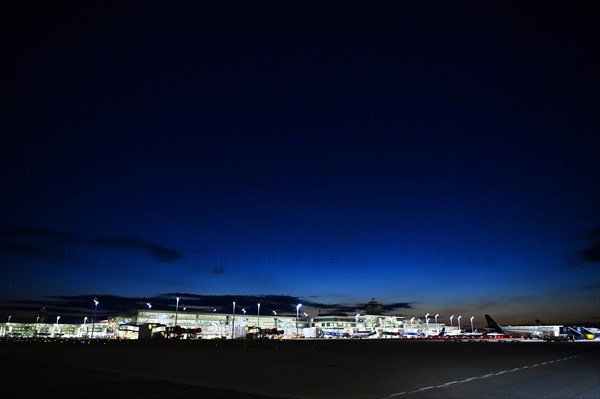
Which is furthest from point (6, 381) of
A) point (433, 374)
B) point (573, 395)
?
point (573, 395)

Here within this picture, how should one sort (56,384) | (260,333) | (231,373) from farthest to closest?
(260,333), (231,373), (56,384)

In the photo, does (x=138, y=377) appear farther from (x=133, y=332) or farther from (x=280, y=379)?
(x=133, y=332)

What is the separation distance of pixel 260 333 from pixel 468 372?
129819mm

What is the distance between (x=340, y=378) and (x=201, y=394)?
8704mm

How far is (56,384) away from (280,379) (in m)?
9.76

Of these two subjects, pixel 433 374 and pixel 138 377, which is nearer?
pixel 138 377

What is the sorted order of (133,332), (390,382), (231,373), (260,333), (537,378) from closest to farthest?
(390,382) < (537,378) < (231,373) < (260,333) < (133,332)

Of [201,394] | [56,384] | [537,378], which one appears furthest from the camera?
[537,378]

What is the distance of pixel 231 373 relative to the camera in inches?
958

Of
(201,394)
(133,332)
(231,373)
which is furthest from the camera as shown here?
(133,332)

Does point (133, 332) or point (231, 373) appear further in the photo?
point (133, 332)

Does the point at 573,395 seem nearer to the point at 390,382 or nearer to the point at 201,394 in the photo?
the point at 390,382

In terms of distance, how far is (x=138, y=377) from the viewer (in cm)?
2162

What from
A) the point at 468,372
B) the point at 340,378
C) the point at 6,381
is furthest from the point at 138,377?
the point at 468,372
